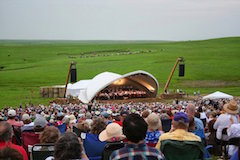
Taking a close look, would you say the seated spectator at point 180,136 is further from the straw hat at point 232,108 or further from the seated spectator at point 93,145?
the straw hat at point 232,108

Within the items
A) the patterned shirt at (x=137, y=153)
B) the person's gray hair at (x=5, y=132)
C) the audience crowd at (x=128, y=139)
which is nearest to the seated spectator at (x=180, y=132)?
the audience crowd at (x=128, y=139)

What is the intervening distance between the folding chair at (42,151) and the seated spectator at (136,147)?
60.4 inches

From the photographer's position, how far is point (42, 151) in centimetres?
530

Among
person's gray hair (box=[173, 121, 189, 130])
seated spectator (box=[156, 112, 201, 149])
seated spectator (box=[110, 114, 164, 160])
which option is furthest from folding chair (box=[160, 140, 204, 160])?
seated spectator (box=[110, 114, 164, 160])

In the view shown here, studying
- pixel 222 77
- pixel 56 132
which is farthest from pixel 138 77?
pixel 56 132

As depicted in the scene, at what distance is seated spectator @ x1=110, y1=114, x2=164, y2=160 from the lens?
158 inches

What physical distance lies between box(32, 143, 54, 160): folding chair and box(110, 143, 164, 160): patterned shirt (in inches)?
60.7

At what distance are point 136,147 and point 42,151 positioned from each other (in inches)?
70.1

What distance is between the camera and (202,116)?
1105 centimetres

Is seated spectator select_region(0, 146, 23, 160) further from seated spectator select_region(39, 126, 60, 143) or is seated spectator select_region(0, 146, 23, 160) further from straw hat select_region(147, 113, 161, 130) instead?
straw hat select_region(147, 113, 161, 130)

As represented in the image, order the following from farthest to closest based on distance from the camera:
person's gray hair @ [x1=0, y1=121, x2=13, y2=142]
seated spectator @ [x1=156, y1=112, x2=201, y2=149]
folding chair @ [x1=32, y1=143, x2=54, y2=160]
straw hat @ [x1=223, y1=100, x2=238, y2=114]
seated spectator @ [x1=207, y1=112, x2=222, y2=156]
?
seated spectator @ [x1=207, y1=112, x2=222, y2=156], straw hat @ [x1=223, y1=100, x2=238, y2=114], folding chair @ [x1=32, y1=143, x2=54, y2=160], person's gray hair @ [x1=0, y1=121, x2=13, y2=142], seated spectator @ [x1=156, y1=112, x2=201, y2=149]

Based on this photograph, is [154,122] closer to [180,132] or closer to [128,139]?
[180,132]

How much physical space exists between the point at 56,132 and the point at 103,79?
31627 mm

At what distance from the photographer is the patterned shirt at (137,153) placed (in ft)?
13.2
